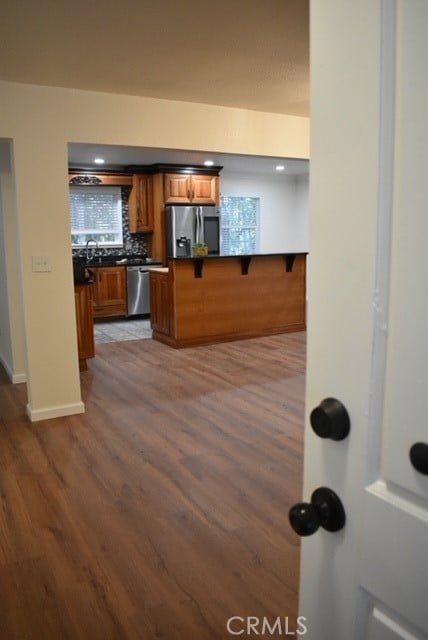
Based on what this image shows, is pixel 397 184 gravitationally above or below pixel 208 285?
above

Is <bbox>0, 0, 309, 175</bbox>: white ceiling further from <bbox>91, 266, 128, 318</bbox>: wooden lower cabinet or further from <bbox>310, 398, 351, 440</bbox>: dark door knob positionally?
<bbox>91, 266, 128, 318</bbox>: wooden lower cabinet

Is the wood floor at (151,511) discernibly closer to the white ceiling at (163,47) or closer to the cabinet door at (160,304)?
the cabinet door at (160,304)

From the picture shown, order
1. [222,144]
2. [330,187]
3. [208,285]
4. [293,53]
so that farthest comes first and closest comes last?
[208,285]
[222,144]
[293,53]
[330,187]

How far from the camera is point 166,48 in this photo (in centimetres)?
300

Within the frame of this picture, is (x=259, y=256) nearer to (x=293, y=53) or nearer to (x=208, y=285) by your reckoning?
(x=208, y=285)

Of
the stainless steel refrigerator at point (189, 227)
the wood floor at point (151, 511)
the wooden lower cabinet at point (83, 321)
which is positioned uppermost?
the stainless steel refrigerator at point (189, 227)

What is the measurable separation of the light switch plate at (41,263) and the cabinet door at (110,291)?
13.9 ft

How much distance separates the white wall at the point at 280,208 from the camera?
31.9ft

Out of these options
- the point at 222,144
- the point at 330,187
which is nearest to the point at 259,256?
the point at 222,144

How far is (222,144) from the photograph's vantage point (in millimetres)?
4371

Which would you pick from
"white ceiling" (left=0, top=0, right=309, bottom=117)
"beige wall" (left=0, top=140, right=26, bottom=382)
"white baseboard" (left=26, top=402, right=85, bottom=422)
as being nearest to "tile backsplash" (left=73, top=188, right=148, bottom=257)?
"beige wall" (left=0, top=140, right=26, bottom=382)

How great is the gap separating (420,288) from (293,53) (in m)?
2.93

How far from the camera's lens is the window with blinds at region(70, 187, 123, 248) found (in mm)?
8328

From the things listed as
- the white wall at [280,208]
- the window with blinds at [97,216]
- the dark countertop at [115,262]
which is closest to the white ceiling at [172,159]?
the white wall at [280,208]
